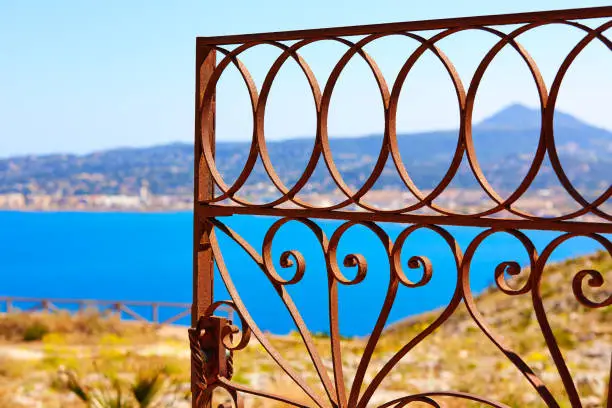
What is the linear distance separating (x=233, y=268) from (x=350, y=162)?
94.6 ft

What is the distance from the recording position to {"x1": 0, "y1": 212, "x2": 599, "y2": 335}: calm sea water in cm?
6194

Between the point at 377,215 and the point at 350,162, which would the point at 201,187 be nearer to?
the point at 377,215

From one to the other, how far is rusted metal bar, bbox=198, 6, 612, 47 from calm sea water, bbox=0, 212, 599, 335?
42.4 metres

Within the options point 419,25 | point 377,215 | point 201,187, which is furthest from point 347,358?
point 419,25

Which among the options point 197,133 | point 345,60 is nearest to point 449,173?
point 345,60

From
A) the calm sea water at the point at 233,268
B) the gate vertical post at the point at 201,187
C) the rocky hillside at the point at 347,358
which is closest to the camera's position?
the gate vertical post at the point at 201,187

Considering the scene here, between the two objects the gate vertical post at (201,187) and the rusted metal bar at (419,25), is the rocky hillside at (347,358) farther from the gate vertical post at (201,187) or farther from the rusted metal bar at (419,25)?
the rusted metal bar at (419,25)

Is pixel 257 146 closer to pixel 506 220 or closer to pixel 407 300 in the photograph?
pixel 506 220

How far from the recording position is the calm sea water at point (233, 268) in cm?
6194

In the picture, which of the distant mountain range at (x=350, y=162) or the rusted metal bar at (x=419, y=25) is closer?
the rusted metal bar at (x=419, y=25)

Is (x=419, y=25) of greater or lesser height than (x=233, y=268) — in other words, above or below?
above

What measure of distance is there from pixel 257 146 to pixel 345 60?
1.05 ft

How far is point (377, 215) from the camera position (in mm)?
1885

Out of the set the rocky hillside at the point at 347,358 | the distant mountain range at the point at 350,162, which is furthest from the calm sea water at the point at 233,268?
the rocky hillside at the point at 347,358
